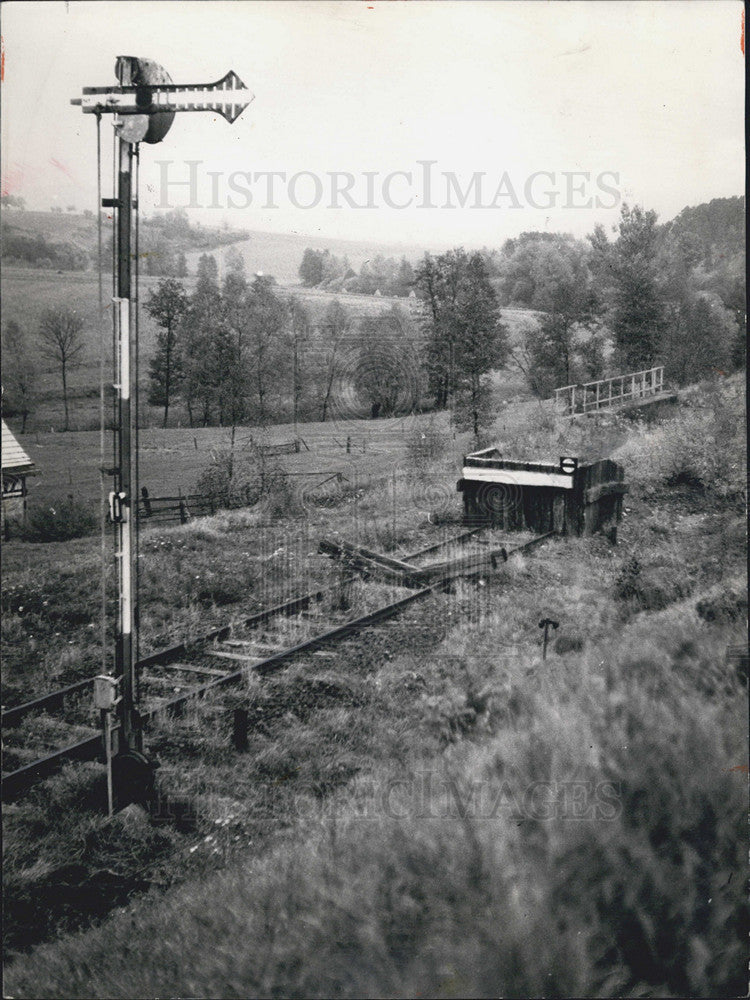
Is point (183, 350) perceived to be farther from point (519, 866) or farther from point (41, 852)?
point (519, 866)

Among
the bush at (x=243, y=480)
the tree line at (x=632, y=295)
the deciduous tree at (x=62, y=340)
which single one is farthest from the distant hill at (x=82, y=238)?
the tree line at (x=632, y=295)

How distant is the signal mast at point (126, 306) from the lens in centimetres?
333

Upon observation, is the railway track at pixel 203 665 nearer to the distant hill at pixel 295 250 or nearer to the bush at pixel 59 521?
the bush at pixel 59 521

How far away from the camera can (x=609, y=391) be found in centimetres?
473

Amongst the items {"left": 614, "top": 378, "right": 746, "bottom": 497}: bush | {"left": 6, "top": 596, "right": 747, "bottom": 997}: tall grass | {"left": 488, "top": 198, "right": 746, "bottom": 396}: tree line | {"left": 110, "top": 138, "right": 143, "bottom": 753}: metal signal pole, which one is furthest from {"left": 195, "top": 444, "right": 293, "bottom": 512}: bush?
{"left": 614, "top": 378, "right": 746, "bottom": 497}: bush

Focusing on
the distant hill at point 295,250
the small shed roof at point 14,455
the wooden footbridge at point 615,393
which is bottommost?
the small shed roof at point 14,455

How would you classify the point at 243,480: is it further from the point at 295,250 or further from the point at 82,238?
the point at 82,238

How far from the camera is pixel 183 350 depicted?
5.06 meters

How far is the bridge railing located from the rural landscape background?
0.21 ft

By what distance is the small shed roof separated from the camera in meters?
5.01

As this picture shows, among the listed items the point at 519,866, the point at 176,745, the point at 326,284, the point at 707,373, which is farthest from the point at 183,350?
the point at 519,866

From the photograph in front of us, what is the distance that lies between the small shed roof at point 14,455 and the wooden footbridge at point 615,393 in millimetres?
3548

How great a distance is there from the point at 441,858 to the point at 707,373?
10.6 ft

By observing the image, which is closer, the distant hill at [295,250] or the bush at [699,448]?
the distant hill at [295,250]
